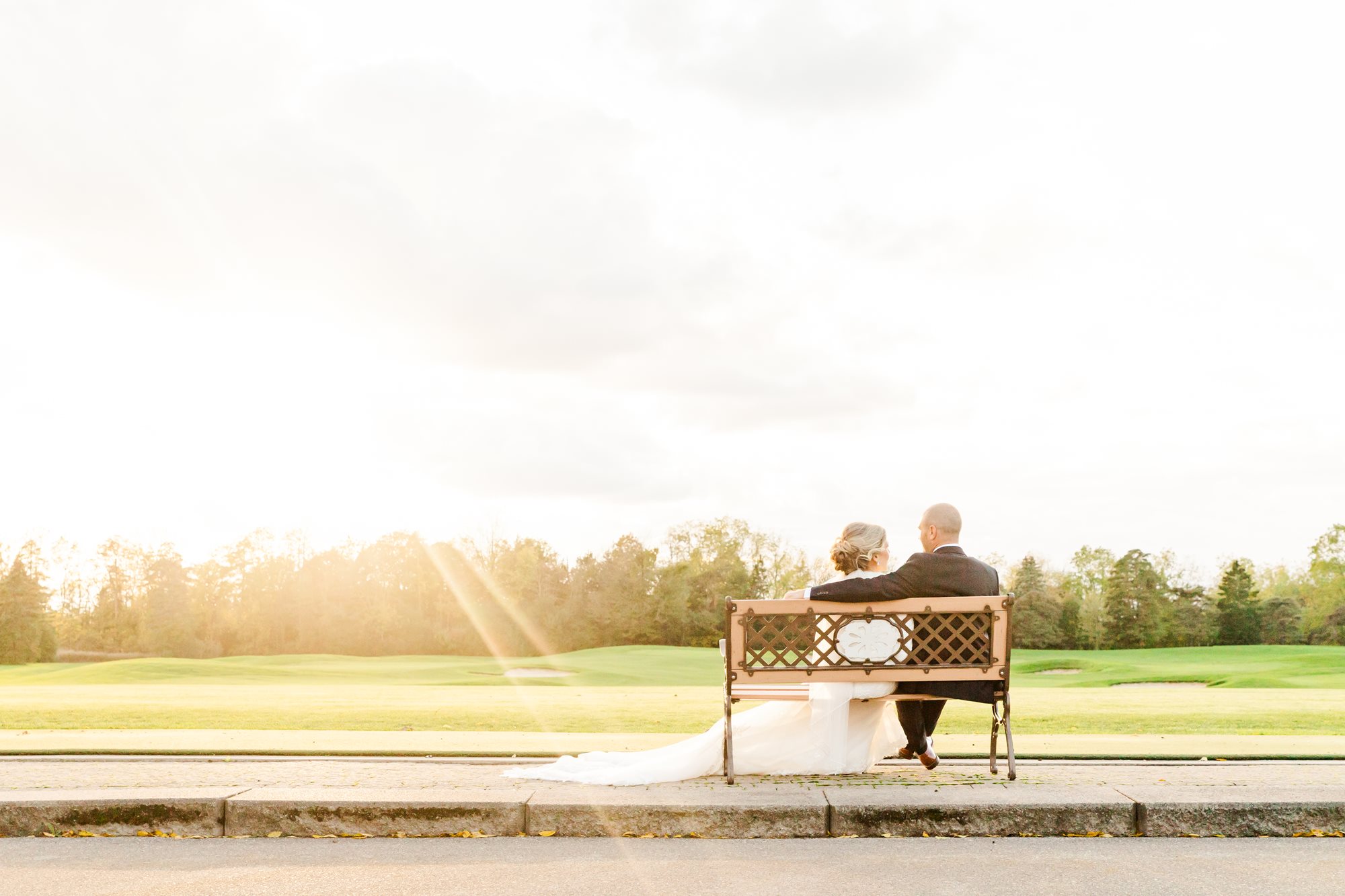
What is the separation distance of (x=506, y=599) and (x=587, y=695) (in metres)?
39.9

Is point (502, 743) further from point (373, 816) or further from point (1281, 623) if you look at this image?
point (1281, 623)

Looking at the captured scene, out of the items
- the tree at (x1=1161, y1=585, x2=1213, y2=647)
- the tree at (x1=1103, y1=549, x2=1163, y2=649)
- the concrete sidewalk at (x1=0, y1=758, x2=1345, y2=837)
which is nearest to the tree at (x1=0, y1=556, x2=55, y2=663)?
the tree at (x1=1103, y1=549, x2=1163, y2=649)

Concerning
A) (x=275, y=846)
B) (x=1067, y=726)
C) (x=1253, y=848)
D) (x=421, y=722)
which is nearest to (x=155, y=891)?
(x=275, y=846)

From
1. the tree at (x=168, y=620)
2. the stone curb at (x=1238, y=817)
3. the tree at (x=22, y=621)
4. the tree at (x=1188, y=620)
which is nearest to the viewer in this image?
the stone curb at (x=1238, y=817)

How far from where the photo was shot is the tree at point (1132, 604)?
55.8 meters

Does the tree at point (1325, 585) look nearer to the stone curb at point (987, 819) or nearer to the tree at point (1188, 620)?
the tree at point (1188, 620)

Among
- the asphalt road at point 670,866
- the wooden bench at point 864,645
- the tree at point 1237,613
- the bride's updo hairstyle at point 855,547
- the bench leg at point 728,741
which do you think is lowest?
the tree at point 1237,613

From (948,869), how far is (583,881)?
1.67 m

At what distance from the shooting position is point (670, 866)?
5121mm

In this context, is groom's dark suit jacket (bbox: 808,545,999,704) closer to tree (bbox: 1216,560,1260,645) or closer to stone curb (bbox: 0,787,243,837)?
stone curb (bbox: 0,787,243,837)

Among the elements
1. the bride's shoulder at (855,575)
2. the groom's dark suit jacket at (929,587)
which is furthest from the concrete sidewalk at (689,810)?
the bride's shoulder at (855,575)

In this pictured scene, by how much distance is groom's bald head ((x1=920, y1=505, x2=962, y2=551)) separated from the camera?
7.12 metres

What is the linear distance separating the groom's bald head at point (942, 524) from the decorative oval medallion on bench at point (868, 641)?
2.26 ft

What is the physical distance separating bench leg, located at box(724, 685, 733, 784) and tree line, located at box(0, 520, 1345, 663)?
49.6 meters
